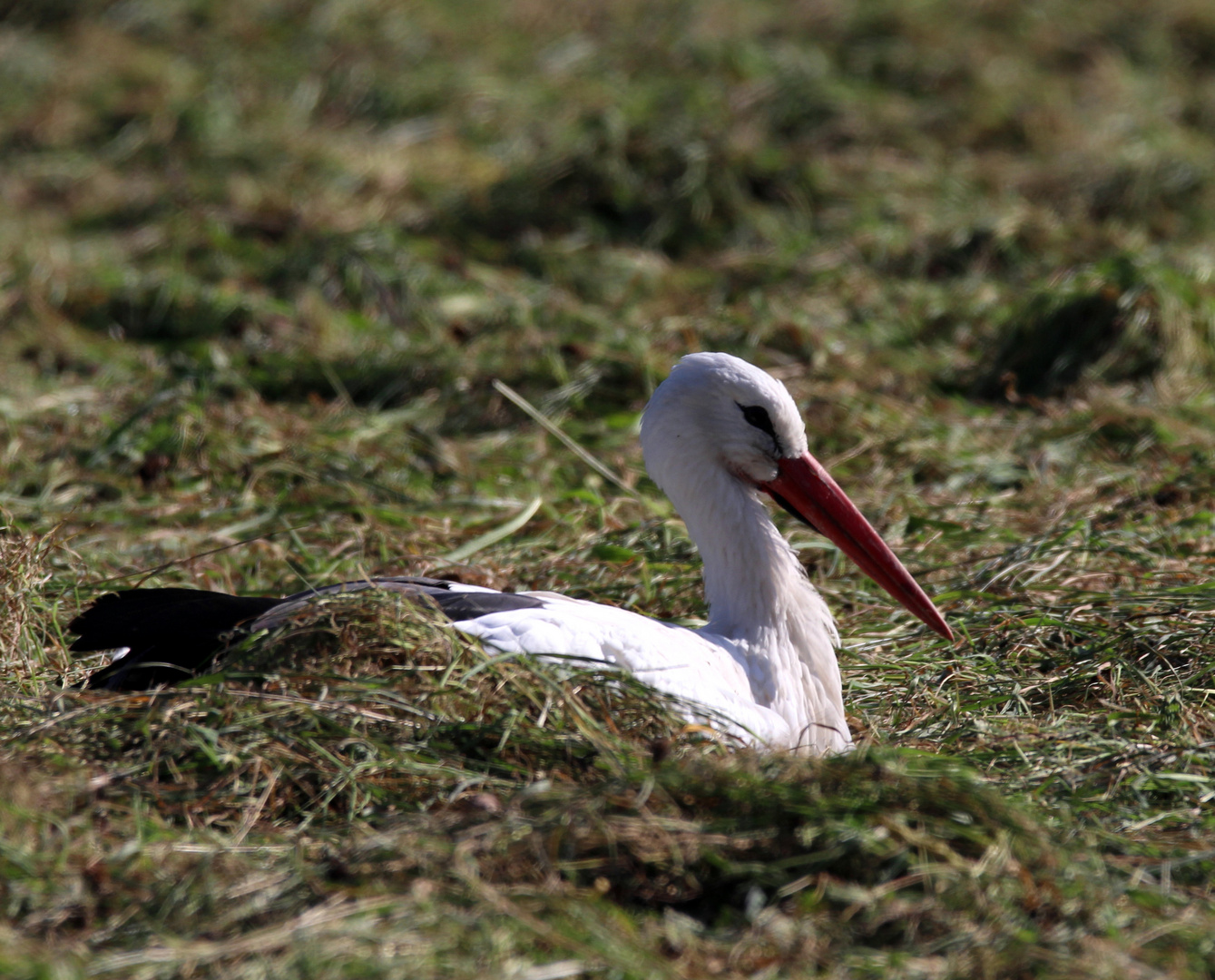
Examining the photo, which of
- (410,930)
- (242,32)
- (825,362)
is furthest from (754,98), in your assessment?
(410,930)

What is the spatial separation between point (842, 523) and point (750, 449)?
33 centimetres

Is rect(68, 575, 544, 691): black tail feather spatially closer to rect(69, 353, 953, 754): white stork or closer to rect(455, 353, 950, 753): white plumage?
rect(69, 353, 953, 754): white stork

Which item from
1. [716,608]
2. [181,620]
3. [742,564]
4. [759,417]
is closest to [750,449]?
[759,417]

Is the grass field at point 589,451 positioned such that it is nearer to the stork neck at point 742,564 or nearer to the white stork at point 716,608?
the white stork at point 716,608

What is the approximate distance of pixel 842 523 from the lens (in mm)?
3604

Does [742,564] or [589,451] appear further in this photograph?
[589,451]

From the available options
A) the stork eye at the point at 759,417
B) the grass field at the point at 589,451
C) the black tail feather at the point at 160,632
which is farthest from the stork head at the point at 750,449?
the black tail feather at the point at 160,632

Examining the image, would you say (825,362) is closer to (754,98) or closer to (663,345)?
(663,345)

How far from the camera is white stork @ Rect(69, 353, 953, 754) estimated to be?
10.2ft

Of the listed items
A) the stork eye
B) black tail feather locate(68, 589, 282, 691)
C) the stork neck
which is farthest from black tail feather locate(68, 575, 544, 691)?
the stork eye

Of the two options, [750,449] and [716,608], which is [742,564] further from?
[750,449]

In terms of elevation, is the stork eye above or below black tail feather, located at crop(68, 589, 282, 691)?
above

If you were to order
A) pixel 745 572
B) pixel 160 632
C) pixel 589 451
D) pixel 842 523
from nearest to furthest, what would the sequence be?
pixel 160 632
pixel 745 572
pixel 842 523
pixel 589 451

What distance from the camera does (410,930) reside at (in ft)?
7.39
